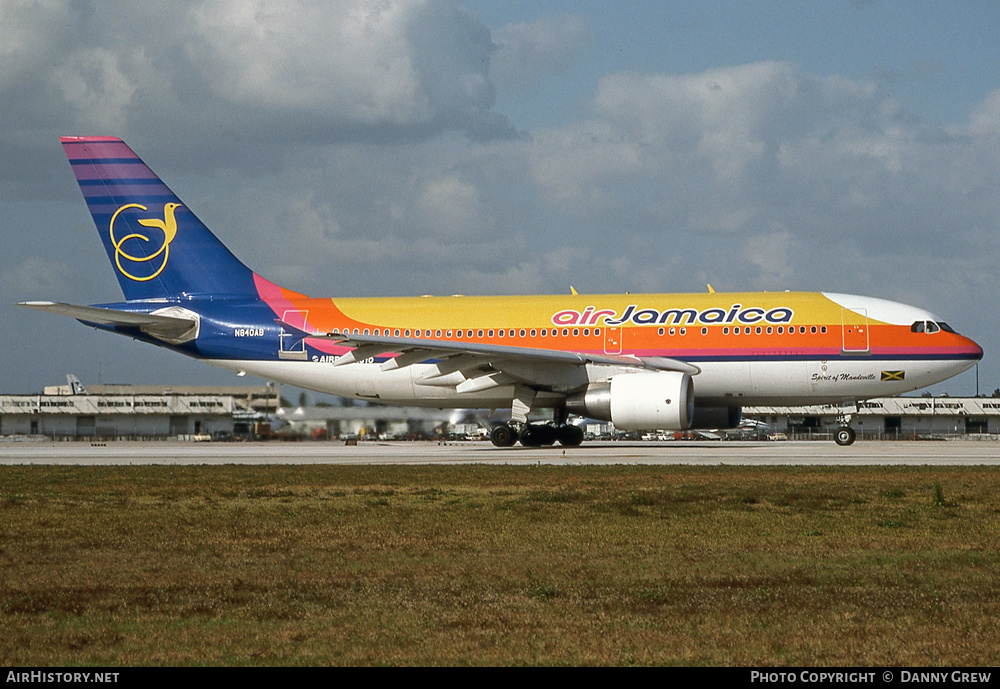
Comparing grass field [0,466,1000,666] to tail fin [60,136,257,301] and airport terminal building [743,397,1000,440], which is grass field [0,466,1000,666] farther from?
airport terminal building [743,397,1000,440]

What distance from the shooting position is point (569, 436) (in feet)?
108

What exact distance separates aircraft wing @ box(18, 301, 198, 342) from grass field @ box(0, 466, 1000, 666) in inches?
617

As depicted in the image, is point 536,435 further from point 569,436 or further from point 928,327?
point 928,327

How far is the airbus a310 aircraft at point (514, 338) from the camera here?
98.7 feet

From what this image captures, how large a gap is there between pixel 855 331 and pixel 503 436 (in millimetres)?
10110

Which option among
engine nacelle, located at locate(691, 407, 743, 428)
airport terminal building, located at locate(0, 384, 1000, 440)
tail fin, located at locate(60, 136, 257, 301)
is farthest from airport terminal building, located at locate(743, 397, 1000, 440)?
tail fin, located at locate(60, 136, 257, 301)

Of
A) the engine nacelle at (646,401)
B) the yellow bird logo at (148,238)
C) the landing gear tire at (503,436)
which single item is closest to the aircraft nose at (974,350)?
the engine nacelle at (646,401)

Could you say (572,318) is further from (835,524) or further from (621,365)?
(835,524)

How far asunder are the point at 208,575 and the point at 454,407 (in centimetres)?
2494

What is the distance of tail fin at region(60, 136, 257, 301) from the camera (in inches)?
1377

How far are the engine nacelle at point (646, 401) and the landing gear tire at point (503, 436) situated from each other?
3100 millimetres

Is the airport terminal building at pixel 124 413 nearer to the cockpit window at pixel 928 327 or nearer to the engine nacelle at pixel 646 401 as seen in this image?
the engine nacelle at pixel 646 401

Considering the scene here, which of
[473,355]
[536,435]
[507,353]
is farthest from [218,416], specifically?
[507,353]

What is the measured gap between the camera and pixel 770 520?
515 inches
